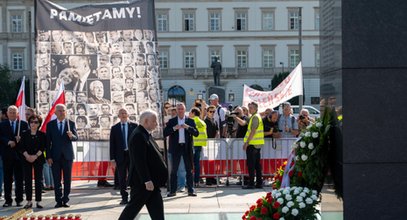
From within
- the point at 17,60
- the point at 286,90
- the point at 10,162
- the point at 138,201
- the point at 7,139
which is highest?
the point at 17,60

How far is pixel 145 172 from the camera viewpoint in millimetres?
7633

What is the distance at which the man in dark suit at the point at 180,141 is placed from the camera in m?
12.5

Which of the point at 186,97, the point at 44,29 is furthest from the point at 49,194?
the point at 186,97

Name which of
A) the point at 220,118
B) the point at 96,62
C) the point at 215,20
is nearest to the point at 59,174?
the point at 96,62

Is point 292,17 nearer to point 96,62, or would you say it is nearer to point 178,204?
point 96,62

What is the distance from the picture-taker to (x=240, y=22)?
70.4 meters

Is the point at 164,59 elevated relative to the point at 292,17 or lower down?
lower down

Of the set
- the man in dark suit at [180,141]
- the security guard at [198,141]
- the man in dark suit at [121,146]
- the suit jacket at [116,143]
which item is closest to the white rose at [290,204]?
the man in dark suit at [121,146]

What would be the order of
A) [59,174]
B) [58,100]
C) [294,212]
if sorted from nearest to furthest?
[294,212], [59,174], [58,100]

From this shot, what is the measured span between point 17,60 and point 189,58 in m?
19.3
